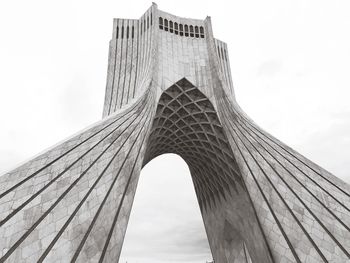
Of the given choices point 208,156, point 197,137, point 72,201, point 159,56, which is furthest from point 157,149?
point 72,201

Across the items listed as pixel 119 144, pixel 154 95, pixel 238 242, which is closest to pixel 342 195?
pixel 119 144

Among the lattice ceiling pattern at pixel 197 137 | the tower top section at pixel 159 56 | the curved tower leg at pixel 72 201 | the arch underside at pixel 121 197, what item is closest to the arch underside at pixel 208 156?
the lattice ceiling pattern at pixel 197 137

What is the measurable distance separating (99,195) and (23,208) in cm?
176

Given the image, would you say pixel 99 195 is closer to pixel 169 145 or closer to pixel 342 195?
pixel 342 195

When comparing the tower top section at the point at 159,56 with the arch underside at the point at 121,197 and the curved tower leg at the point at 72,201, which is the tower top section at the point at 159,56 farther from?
the curved tower leg at the point at 72,201

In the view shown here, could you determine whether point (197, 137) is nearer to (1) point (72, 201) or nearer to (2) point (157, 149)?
(2) point (157, 149)

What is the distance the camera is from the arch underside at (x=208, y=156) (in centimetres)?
1388

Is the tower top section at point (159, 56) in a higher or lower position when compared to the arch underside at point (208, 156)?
higher

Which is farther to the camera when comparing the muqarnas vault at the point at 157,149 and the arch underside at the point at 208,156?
the arch underside at the point at 208,156

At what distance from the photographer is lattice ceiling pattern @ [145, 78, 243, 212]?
46.1 feet

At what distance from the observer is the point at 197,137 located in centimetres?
1641

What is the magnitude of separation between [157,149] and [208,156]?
405cm

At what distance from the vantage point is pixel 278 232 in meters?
6.78

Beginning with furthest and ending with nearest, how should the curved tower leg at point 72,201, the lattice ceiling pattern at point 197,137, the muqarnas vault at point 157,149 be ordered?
the lattice ceiling pattern at point 197,137 → the muqarnas vault at point 157,149 → the curved tower leg at point 72,201
